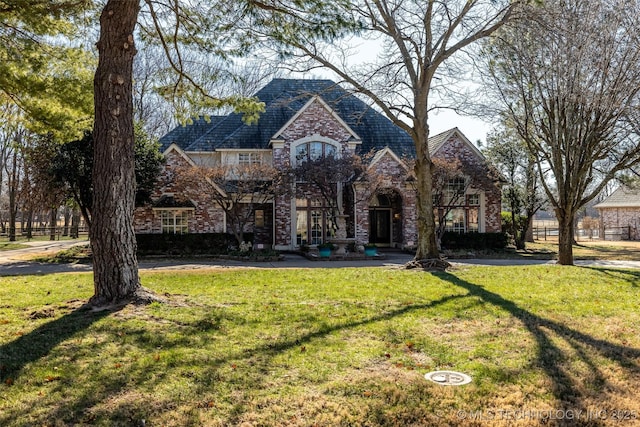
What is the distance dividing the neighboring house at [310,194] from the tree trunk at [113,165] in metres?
14.8

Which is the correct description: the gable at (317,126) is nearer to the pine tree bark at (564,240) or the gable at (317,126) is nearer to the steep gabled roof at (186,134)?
the steep gabled roof at (186,134)

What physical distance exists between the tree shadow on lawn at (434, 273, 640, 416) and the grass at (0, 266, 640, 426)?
21 mm

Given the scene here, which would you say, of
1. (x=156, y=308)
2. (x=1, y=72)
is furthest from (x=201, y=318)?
(x=1, y=72)

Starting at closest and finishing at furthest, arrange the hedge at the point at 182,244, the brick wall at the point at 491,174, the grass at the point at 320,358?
the grass at the point at 320,358 → the hedge at the point at 182,244 → the brick wall at the point at 491,174

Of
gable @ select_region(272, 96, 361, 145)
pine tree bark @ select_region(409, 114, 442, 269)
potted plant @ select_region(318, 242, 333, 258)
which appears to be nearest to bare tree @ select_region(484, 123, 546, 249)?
gable @ select_region(272, 96, 361, 145)

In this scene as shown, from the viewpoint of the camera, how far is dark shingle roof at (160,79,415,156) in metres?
25.5

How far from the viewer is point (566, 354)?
5289 millimetres

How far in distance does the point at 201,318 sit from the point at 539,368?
431cm

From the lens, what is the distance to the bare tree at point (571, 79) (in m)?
12.0

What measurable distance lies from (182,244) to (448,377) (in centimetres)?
1892

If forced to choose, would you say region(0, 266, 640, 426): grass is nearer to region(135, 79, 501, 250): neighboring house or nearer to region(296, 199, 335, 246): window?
region(135, 79, 501, 250): neighboring house

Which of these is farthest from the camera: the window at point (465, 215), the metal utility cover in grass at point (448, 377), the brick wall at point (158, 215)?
the window at point (465, 215)

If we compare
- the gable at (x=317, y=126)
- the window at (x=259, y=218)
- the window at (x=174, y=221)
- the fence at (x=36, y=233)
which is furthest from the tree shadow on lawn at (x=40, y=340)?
the fence at (x=36, y=233)

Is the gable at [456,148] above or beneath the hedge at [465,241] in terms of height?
above
